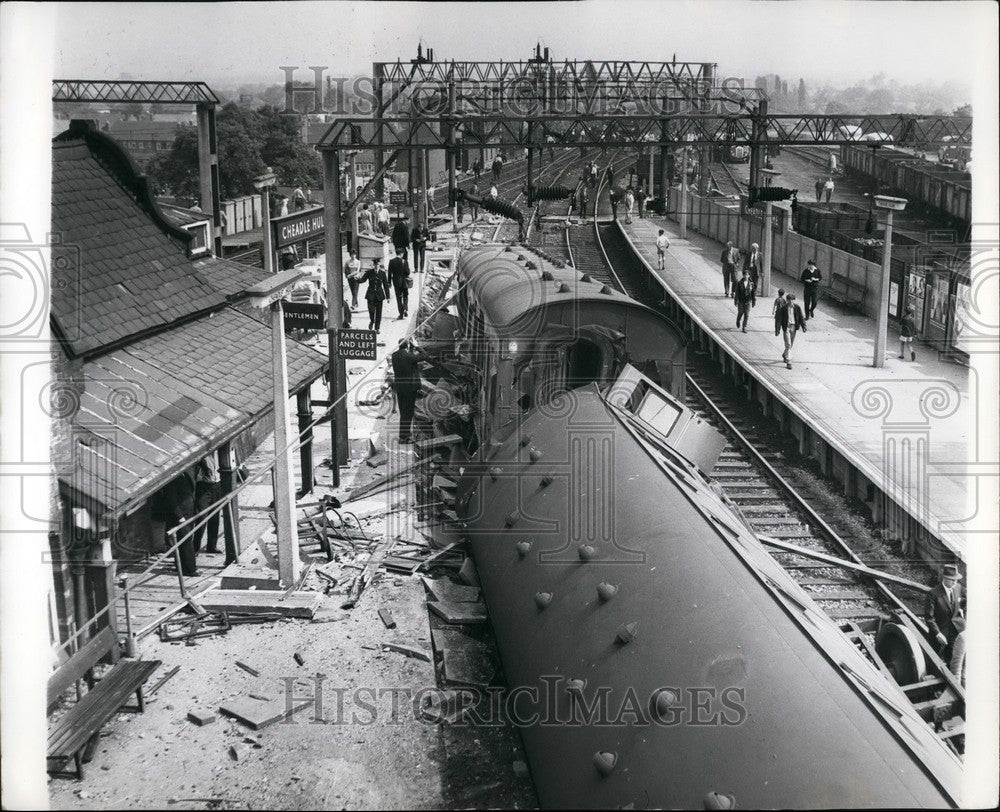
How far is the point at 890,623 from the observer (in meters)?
9.41

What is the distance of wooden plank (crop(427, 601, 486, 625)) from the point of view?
10852 millimetres

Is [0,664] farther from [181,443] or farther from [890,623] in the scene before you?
[890,623]

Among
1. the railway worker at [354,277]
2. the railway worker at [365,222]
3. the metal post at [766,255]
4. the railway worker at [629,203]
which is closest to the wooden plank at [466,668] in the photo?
the railway worker at [354,277]

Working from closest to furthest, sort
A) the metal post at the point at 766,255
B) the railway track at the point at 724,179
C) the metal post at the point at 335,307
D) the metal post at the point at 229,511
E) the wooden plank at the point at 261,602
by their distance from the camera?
the wooden plank at the point at 261,602 → the metal post at the point at 229,511 → the metal post at the point at 335,307 → the metal post at the point at 766,255 → the railway track at the point at 724,179

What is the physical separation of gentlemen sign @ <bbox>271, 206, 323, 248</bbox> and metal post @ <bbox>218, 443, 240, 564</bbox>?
9.99 ft

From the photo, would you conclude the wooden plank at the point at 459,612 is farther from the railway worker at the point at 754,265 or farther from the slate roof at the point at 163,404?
the railway worker at the point at 754,265

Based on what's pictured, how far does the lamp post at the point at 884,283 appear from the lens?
62.5 ft

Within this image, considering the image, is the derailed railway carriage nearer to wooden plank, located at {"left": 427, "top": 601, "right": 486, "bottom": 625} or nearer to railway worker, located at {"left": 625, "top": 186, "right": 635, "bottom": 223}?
wooden plank, located at {"left": 427, "top": 601, "right": 486, "bottom": 625}

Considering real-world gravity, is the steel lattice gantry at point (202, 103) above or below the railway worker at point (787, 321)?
above

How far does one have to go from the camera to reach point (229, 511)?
12305 mm

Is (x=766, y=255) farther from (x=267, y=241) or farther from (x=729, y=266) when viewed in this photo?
(x=267, y=241)

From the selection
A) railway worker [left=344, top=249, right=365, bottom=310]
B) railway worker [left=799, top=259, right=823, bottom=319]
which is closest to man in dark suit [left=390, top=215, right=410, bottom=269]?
railway worker [left=344, top=249, right=365, bottom=310]

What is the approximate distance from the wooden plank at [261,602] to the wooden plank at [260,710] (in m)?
1.75

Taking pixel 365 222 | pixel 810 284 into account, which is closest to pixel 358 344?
pixel 810 284
